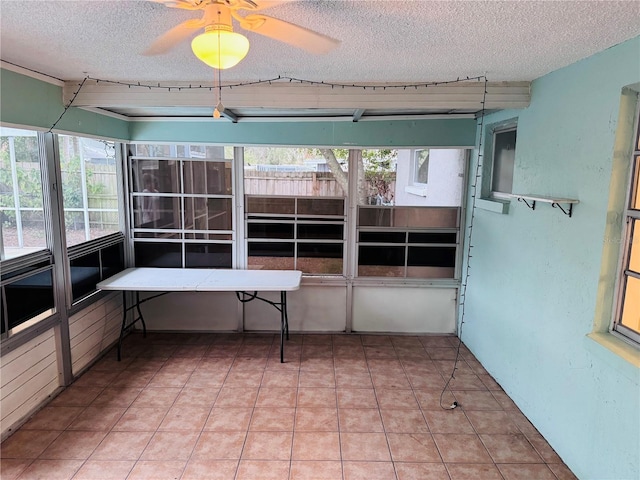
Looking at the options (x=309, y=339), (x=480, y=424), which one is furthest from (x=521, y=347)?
(x=309, y=339)

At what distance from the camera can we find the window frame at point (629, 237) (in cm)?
214

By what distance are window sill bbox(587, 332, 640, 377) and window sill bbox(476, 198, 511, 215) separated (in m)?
1.31

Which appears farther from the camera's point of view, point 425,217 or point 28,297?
point 425,217

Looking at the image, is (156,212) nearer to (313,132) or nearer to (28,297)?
(28,297)

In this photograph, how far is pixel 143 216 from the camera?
4.44 m

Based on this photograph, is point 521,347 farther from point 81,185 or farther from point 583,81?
point 81,185

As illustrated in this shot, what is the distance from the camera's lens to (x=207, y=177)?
14.3ft

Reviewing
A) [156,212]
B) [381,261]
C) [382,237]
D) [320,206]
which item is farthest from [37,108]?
[381,261]

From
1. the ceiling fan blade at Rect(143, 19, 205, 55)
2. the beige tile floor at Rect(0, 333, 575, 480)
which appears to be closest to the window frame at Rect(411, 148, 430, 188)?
the beige tile floor at Rect(0, 333, 575, 480)

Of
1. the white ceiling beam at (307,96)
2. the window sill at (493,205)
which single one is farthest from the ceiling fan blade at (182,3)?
the window sill at (493,205)

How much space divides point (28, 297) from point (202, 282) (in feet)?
4.43

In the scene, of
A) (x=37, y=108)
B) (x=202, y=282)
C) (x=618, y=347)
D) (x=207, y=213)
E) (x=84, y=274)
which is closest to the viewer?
(x=618, y=347)

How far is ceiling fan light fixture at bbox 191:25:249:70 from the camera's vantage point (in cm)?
143

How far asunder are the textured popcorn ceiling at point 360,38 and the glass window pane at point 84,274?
60.2 inches
